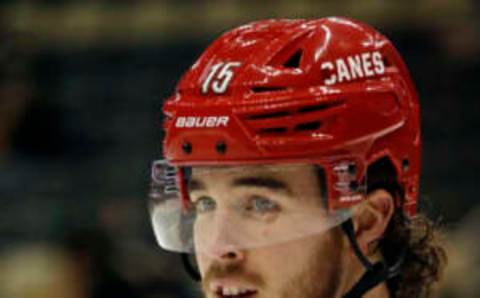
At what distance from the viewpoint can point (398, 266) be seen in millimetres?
2512

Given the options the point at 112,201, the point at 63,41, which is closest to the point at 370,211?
the point at 112,201

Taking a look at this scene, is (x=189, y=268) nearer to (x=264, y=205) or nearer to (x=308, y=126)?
(x=264, y=205)

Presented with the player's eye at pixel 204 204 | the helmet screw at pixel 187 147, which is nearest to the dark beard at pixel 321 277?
→ the player's eye at pixel 204 204

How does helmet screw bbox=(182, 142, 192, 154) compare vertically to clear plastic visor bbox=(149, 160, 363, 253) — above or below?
above

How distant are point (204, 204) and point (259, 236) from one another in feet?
0.50

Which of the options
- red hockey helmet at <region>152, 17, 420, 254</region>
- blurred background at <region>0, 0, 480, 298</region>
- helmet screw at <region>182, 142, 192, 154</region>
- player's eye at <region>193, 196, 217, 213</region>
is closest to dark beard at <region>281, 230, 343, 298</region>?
red hockey helmet at <region>152, 17, 420, 254</region>

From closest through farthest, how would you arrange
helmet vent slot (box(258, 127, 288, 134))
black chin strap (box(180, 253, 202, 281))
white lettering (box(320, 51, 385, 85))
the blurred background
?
helmet vent slot (box(258, 127, 288, 134)), white lettering (box(320, 51, 385, 85)), black chin strap (box(180, 253, 202, 281)), the blurred background

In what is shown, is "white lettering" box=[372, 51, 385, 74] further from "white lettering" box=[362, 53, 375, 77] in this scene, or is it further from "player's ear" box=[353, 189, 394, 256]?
"player's ear" box=[353, 189, 394, 256]

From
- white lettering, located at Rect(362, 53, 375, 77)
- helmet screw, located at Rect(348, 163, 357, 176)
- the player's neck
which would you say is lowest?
the player's neck

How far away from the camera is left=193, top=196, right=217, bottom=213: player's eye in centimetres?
246

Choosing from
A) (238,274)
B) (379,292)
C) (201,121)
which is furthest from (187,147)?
(379,292)

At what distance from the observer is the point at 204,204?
2.48 meters

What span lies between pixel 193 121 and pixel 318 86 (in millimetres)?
256

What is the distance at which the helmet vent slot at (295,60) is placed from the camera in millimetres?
2482
